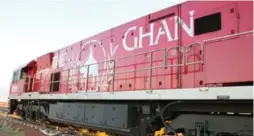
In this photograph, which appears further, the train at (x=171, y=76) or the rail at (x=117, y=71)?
the rail at (x=117, y=71)

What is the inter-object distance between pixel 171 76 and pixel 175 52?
524 mm

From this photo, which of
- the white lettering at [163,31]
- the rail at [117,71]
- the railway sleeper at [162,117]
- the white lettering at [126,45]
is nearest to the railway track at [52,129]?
the railway sleeper at [162,117]

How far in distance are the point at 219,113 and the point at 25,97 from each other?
9.66 m

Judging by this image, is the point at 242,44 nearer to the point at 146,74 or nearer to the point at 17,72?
the point at 146,74

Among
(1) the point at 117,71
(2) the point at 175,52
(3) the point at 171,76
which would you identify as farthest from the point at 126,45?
(3) the point at 171,76

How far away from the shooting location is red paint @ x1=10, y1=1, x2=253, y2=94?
399cm

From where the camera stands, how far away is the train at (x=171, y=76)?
397cm

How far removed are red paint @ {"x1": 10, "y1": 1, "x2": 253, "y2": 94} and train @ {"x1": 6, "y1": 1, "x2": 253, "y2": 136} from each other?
14mm

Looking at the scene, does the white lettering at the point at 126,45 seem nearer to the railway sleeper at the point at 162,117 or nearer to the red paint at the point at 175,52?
the red paint at the point at 175,52

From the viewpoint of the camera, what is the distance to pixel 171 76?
18.2 ft

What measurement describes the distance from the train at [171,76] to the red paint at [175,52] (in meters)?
0.01

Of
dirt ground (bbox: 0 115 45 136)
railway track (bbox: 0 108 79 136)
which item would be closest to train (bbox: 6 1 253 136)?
railway track (bbox: 0 108 79 136)

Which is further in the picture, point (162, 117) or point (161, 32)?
point (161, 32)

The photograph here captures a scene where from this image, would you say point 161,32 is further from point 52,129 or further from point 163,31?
point 52,129
